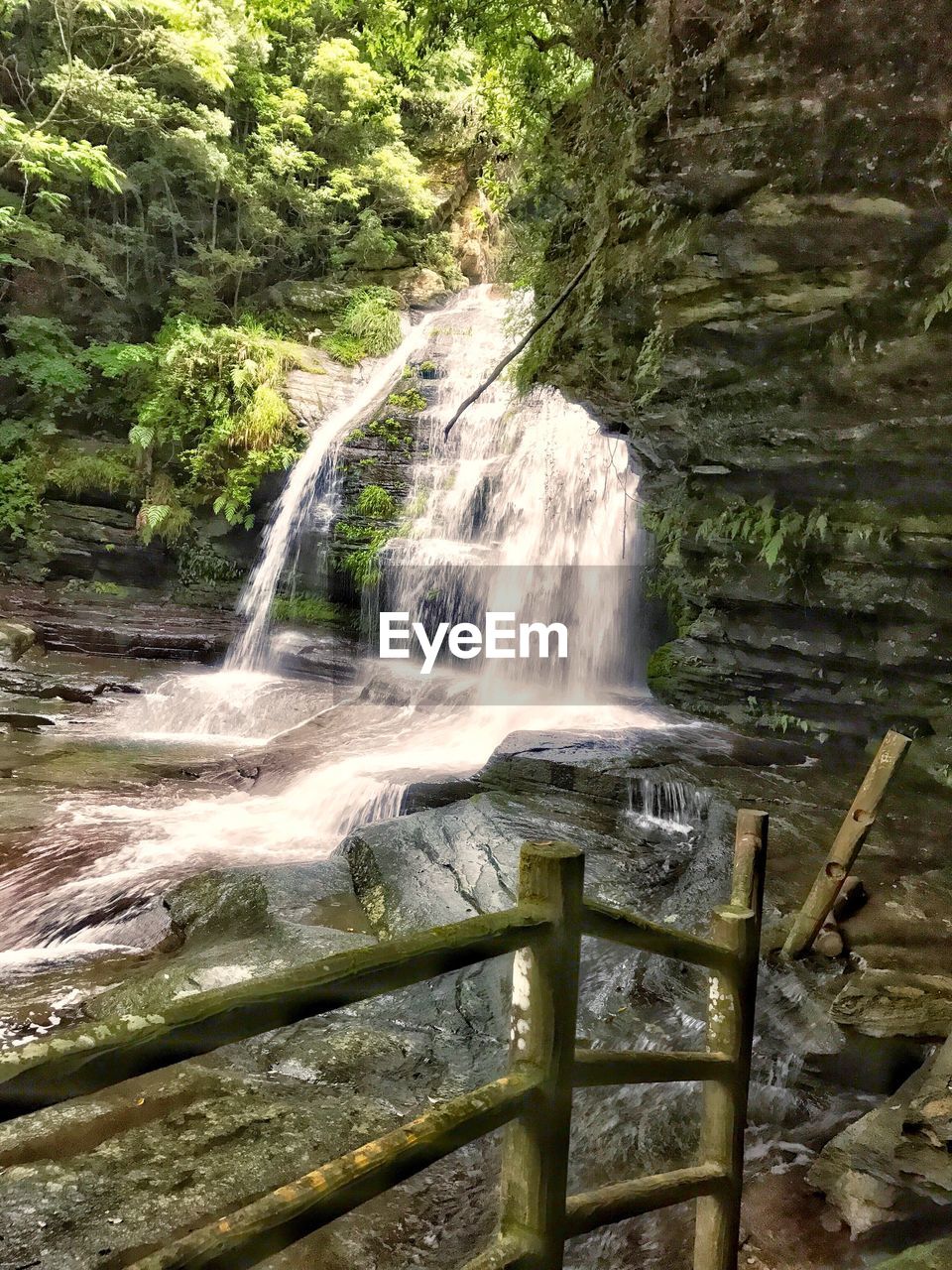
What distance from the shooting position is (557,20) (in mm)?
7871

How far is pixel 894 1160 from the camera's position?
9.40 ft

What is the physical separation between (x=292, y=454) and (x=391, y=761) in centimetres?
728

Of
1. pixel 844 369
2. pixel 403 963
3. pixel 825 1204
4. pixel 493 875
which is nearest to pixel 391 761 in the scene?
pixel 493 875

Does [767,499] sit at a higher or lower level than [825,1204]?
higher

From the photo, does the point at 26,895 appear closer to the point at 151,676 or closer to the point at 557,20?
the point at 151,676

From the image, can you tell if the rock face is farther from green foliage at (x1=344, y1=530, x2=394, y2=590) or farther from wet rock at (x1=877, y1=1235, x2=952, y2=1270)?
green foliage at (x1=344, y1=530, x2=394, y2=590)

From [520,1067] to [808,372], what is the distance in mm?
5655

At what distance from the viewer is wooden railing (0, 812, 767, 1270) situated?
1232 millimetres

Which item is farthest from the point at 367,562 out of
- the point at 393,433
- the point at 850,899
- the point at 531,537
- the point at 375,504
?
the point at 850,899

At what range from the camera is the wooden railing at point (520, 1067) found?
48.5 inches

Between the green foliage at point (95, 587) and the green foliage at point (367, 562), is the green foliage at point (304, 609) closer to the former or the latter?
the green foliage at point (367, 562)

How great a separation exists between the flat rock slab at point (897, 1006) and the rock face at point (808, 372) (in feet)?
11.1

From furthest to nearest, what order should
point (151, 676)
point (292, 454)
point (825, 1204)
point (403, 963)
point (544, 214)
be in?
point (292, 454), point (151, 676), point (544, 214), point (825, 1204), point (403, 963)

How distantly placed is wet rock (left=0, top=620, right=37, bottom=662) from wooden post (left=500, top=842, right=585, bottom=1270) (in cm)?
1214
